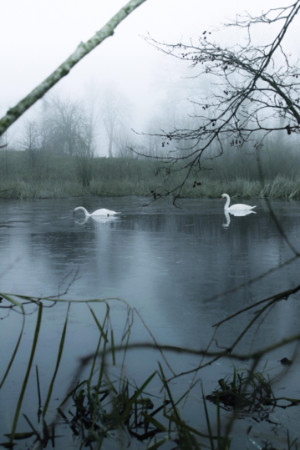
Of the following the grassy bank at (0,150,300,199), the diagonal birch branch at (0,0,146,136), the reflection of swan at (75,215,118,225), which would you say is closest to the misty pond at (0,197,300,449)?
the reflection of swan at (75,215,118,225)

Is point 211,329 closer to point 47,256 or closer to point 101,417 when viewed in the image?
point 101,417

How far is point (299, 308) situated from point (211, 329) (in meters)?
1.11

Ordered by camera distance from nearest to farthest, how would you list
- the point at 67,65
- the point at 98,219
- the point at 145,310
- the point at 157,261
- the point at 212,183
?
the point at 67,65, the point at 145,310, the point at 157,261, the point at 98,219, the point at 212,183

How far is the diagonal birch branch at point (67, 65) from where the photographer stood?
1069 millimetres

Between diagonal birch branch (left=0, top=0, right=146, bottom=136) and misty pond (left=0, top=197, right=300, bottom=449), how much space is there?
2.21 feet

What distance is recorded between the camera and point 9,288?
6082 millimetres

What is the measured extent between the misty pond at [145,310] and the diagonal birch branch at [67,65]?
673 millimetres

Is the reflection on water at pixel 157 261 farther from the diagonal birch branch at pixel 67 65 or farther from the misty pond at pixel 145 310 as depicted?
the diagonal birch branch at pixel 67 65

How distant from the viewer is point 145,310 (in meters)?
5.00

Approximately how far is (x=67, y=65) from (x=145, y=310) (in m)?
4.05

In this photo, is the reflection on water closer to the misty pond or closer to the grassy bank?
the misty pond

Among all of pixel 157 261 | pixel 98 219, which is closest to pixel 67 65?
pixel 157 261

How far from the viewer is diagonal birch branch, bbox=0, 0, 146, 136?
1.07 m

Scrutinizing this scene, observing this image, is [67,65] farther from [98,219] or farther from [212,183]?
[212,183]
